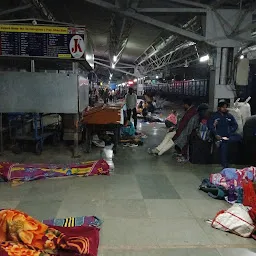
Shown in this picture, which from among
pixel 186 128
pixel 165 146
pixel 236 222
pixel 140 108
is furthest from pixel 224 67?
pixel 140 108

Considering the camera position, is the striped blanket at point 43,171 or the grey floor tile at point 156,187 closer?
the grey floor tile at point 156,187

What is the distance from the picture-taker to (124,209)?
14.9ft

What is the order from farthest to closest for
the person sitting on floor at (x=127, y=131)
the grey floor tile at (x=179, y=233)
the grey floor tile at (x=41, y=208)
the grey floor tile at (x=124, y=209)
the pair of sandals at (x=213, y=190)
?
the person sitting on floor at (x=127, y=131)
the pair of sandals at (x=213, y=190)
the grey floor tile at (x=124, y=209)
the grey floor tile at (x=41, y=208)
the grey floor tile at (x=179, y=233)

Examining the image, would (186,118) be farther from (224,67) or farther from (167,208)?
(167,208)

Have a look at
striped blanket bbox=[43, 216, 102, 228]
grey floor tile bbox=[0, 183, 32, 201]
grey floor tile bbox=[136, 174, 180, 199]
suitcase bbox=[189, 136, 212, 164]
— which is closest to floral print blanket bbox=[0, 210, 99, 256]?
striped blanket bbox=[43, 216, 102, 228]

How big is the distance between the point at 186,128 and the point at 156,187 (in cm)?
251

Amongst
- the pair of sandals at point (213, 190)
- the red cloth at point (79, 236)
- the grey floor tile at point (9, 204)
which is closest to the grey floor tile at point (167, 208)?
the pair of sandals at point (213, 190)

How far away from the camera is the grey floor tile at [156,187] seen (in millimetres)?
5180

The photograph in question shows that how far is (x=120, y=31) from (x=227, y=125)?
7588mm

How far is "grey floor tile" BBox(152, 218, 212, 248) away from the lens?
3.64 meters

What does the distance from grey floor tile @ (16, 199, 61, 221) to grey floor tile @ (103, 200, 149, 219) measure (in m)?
0.79

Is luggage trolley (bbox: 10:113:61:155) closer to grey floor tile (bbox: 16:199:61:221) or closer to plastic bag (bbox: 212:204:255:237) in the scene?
grey floor tile (bbox: 16:199:61:221)

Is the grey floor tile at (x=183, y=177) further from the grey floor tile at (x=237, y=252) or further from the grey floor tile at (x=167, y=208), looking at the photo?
the grey floor tile at (x=237, y=252)

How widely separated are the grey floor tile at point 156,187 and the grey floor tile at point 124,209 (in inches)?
15.3
